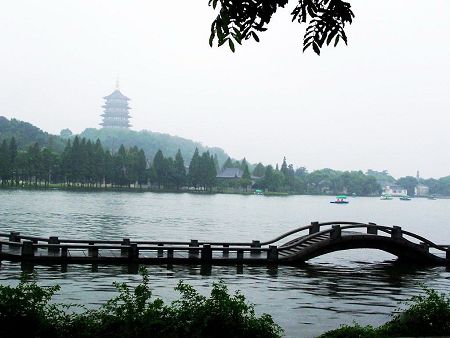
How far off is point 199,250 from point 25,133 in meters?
159

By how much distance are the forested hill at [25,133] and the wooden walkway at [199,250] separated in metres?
146

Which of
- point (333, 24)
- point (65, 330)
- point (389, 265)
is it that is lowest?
point (389, 265)

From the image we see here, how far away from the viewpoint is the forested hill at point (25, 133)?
162375 millimetres

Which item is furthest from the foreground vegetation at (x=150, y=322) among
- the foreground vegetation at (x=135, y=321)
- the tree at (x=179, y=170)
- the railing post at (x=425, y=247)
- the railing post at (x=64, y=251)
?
the tree at (x=179, y=170)

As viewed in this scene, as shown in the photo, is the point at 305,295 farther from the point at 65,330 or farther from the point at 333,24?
the point at 333,24

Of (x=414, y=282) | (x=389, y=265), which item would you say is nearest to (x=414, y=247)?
(x=389, y=265)

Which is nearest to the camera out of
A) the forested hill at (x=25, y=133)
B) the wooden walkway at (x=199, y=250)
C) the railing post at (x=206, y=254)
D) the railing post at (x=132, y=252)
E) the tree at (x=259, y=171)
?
the wooden walkway at (x=199, y=250)

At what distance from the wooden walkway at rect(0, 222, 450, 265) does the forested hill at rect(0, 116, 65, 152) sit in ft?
479

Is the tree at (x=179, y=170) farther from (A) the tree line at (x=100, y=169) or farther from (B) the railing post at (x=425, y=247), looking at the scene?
(B) the railing post at (x=425, y=247)

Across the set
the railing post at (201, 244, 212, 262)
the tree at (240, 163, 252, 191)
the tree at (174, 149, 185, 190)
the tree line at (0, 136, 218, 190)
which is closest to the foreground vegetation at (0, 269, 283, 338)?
the railing post at (201, 244, 212, 262)

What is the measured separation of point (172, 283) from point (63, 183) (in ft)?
402

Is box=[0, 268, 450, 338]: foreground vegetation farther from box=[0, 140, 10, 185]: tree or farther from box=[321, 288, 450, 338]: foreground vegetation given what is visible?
box=[0, 140, 10, 185]: tree

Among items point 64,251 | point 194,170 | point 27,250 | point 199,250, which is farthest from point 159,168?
point 27,250

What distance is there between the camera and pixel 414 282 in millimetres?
22078
